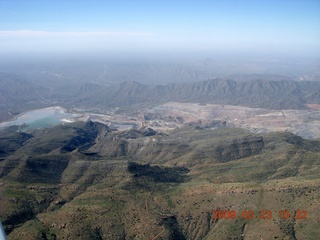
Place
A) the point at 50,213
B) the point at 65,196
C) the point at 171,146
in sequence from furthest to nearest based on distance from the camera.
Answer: the point at 171,146, the point at 65,196, the point at 50,213

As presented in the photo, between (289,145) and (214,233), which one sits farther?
(289,145)

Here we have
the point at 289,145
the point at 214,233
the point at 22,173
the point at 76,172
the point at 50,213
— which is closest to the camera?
the point at 214,233

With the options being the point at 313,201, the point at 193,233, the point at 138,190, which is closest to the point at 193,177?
the point at 138,190

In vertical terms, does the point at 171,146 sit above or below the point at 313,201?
below

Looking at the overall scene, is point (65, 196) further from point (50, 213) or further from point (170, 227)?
point (170, 227)
